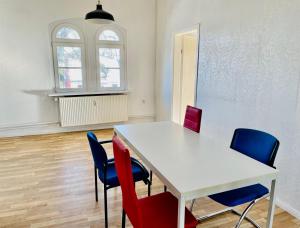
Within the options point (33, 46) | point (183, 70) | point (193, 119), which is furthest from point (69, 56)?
point (193, 119)

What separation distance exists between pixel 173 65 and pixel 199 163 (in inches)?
136

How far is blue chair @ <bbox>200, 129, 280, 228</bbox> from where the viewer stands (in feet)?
5.69

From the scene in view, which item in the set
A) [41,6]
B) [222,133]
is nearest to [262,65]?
[222,133]

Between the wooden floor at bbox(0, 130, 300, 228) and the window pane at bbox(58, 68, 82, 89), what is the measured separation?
4.90ft

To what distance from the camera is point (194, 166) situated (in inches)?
62.2

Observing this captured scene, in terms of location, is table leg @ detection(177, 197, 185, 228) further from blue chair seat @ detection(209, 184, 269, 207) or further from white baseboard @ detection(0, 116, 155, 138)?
white baseboard @ detection(0, 116, 155, 138)

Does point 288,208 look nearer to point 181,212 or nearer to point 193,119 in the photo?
point 193,119

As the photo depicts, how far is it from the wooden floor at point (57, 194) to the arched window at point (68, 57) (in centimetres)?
155

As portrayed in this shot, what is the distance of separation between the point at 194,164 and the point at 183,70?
353 centimetres

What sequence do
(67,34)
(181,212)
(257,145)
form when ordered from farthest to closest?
(67,34) < (257,145) < (181,212)

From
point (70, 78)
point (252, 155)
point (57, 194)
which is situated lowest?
point (57, 194)

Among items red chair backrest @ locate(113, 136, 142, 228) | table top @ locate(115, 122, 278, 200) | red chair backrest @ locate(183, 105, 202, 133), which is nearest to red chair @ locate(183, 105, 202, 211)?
red chair backrest @ locate(183, 105, 202, 133)

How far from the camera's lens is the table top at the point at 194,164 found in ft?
4.46

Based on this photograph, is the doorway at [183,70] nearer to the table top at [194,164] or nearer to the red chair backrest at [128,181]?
the table top at [194,164]
